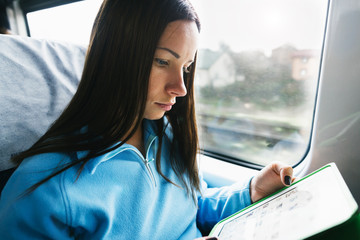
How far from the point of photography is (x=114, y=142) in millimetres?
700

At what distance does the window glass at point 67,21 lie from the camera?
5.43 ft

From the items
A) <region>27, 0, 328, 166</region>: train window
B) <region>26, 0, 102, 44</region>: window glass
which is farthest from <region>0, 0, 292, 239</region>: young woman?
<region>26, 0, 102, 44</region>: window glass

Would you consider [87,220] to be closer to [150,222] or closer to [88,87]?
[150,222]

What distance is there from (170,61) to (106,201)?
0.44 m

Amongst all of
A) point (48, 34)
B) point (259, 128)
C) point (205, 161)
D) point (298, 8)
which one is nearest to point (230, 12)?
point (298, 8)

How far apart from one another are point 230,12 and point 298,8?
1.13 feet

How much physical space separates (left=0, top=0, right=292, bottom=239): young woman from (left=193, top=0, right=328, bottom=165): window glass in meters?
0.58

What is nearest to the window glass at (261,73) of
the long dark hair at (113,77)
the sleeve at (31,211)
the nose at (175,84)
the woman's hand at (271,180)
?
the woman's hand at (271,180)

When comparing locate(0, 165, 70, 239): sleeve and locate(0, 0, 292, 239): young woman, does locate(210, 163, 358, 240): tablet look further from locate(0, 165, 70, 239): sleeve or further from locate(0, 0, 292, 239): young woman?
locate(0, 165, 70, 239): sleeve

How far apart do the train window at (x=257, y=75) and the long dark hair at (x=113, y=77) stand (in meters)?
0.64

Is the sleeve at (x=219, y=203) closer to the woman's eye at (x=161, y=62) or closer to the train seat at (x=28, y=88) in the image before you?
the woman's eye at (x=161, y=62)

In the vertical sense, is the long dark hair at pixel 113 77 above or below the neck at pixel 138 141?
above

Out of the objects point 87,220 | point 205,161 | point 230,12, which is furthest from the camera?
point 205,161

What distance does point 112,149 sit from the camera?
694 millimetres
